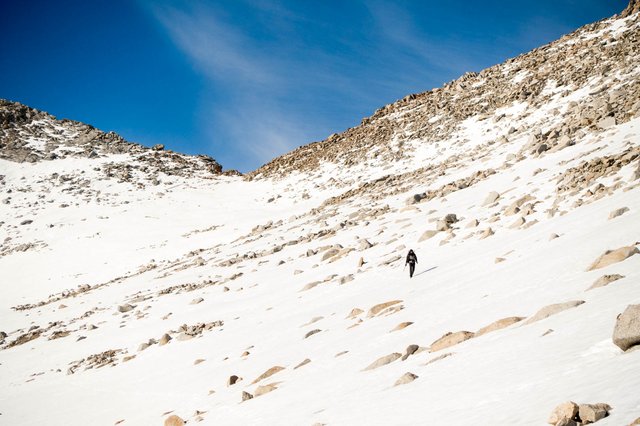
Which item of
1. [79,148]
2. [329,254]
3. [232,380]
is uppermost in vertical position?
[79,148]

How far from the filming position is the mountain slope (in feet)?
22.8

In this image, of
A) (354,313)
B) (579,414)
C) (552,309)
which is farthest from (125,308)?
(579,414)

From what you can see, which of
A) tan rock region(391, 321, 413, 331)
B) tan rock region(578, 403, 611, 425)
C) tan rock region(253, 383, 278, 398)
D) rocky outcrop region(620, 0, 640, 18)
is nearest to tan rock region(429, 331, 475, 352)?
tan rock region(391, 321, 413, 331)

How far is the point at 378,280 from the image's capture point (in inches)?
697

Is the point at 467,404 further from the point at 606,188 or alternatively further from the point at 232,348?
the point at 606,188

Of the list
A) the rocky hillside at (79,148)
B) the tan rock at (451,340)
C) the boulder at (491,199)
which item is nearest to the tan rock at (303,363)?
the tan rock at (451,340)

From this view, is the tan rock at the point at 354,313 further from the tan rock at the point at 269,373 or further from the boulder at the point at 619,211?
the boulder at the point at 619,211

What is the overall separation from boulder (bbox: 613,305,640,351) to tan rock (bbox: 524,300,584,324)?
2.62m

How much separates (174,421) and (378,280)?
31.0 feet

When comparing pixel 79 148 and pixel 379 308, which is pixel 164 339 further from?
pixel 79 148

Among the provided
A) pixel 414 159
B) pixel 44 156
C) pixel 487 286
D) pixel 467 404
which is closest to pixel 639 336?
pixel 467 404

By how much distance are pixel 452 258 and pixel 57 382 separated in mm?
16368

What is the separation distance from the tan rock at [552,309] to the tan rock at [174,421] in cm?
780

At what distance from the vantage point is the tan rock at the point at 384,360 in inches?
353
